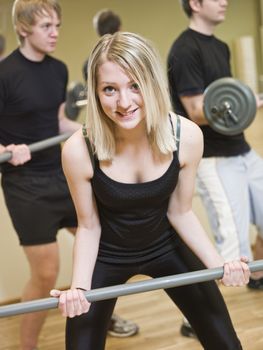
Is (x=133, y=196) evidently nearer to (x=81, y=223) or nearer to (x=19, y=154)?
(x=81, y=223)

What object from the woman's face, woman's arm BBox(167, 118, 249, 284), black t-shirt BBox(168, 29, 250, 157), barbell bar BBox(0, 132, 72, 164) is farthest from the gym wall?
the woman's face

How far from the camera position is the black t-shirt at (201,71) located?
7.88ft

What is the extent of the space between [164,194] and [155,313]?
1.35m

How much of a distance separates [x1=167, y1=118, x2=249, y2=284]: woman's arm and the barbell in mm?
760

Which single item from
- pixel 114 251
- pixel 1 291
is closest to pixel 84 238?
pixel 114 251

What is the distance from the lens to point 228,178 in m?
2.47

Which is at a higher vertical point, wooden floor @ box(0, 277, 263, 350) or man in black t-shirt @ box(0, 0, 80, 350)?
man in black t-shirt @ box(0, 0, 80, 350)

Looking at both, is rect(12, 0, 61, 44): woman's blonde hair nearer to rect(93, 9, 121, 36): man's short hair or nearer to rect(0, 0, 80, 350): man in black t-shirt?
rect(0, 0, 80, 350): man in black t-shirt

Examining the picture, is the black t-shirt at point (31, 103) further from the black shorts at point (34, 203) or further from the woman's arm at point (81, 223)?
the woman's arm at point (81, 223)

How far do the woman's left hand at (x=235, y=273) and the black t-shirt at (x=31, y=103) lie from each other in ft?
3.37

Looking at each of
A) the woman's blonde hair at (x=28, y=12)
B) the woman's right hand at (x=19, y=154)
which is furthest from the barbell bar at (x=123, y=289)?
the woman's blonde hair at (x=28, y=12)

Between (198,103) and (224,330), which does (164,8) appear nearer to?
(198,103)

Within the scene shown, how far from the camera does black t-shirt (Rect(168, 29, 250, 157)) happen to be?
2.40 meters

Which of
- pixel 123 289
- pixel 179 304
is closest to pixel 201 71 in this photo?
pixel 179 304
